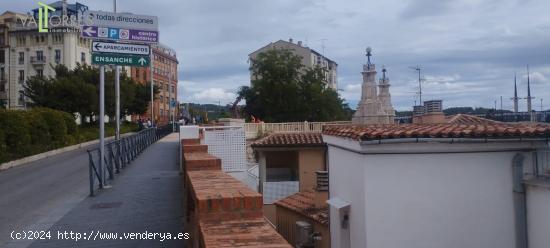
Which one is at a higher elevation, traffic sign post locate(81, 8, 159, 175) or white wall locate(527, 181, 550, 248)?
traffic sign post locate(81, 8, 159, 175)

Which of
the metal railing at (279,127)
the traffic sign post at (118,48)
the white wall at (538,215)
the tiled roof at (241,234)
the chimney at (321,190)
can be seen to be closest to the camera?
the tiled roof at (241,234)

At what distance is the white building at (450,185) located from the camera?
31.3 ft

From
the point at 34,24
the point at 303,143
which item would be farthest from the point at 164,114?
the point at 303,143

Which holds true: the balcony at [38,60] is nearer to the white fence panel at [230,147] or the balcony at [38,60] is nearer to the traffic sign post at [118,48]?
the white fence panel at [230,147]

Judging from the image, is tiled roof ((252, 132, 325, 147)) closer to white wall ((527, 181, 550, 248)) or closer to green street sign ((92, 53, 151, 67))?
green street sign ((92, 53, 151, 67))

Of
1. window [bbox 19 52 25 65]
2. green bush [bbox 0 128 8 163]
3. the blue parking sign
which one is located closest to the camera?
the blue parking sign

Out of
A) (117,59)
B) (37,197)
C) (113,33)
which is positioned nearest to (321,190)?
(117,59)

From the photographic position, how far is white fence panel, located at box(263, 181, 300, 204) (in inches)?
870

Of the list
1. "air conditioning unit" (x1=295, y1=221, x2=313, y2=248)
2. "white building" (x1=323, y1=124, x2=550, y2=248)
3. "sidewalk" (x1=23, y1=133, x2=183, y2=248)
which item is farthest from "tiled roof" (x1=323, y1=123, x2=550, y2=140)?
"air conditioning unit" (x1=295, y1=221, x2=313, y2=248)

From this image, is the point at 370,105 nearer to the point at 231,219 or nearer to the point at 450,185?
the point at 450,185

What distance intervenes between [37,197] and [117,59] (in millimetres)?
3590

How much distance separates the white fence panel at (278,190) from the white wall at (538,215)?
43.6 feet

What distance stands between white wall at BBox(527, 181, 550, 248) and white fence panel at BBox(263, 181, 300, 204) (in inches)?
523

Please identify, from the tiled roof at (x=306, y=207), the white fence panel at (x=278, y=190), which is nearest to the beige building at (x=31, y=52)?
the white fence panel at (x=278, y=190)
